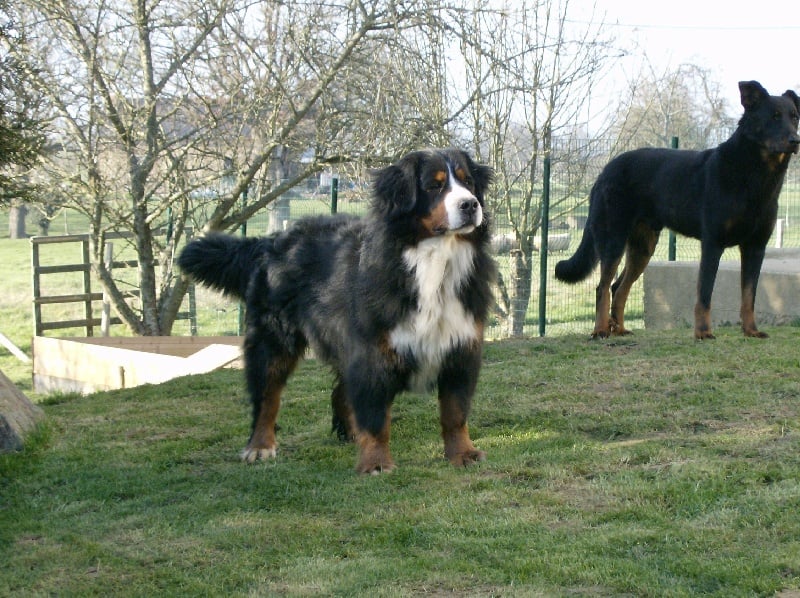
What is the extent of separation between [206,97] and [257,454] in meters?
7.46

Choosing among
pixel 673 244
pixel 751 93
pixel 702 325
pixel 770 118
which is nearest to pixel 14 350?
pixel 673 244

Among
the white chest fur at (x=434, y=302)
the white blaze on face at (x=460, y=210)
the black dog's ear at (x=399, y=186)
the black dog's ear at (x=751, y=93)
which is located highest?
the black dog's ear at (x=751, y=93)

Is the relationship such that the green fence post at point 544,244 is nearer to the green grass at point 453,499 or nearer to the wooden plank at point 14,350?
the green grass at point 453,499

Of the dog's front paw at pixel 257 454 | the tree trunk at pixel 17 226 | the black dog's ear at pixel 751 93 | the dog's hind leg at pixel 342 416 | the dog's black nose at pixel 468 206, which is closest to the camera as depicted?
the dog's black nose at pixel 468 206

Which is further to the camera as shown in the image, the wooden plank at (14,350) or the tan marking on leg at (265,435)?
the wooden plank at (14,350)

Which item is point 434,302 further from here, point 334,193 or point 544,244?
point 334,193

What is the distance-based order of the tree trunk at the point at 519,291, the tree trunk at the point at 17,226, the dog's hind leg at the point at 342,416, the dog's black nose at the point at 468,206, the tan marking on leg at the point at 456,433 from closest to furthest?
the dog's black nose at the point at 468,206
the tan marking on leg at the point at 456,433
the dog's hind leg at the point at 342,416
the tree trunk at the point at 519,291
the tree trunk at the point at 17,226

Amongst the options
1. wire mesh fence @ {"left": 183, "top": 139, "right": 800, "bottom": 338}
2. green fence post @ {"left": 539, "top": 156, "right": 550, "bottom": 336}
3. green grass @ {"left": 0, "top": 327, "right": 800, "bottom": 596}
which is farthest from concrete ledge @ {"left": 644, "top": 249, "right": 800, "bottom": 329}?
green grass @ {"left": 0, "top": 327, "right": 800, "bottom": 596}

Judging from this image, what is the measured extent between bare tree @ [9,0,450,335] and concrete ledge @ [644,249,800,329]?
3.45 meters

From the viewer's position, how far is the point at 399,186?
535 cm

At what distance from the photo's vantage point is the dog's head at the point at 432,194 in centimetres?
518

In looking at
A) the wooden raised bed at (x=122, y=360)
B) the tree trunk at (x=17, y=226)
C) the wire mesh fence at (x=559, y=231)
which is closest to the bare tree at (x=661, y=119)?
the wire mesh fence at (x=559, y=231)

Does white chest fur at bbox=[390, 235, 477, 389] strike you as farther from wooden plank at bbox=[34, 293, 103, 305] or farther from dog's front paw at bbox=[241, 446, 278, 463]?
wooden plank at bbox=[34, 293, 103, 305]

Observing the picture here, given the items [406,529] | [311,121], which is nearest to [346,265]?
[406,529]
